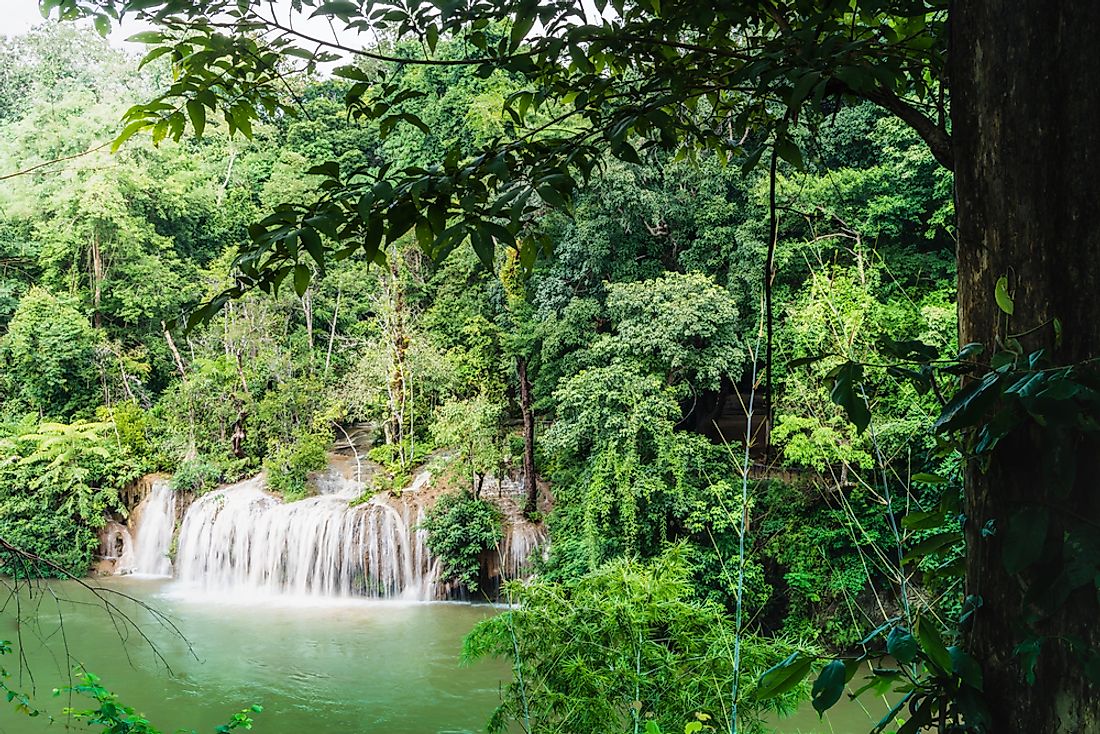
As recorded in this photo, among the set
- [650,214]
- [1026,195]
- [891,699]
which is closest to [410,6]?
[1026,195]

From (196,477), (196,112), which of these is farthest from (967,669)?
(196,477)

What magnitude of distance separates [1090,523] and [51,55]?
83.2 ft

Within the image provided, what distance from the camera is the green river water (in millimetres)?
6809

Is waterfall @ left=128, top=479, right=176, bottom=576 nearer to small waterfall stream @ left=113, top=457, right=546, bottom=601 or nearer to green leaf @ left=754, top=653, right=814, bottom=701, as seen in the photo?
small waterfall stream @ left=113, top=457, right=546, bottom=601

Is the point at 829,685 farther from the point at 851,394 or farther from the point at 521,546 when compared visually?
the point at 521,546

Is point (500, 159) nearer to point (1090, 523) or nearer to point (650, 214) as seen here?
point (1090, 523)

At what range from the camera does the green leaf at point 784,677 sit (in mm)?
762

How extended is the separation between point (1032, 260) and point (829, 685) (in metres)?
0.45

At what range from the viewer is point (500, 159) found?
1.08 m

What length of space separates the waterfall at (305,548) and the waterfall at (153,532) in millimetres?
572

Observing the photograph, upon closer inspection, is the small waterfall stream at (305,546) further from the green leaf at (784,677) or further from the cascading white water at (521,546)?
the green leaf at (784,677)

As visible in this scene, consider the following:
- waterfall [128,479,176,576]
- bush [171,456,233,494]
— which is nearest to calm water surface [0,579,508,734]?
waterfall [128,479,176,576]

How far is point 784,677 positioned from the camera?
783 millimetres

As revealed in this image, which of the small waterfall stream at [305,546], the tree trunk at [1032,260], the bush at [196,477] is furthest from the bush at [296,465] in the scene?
the tree trunk at [1032,260]
